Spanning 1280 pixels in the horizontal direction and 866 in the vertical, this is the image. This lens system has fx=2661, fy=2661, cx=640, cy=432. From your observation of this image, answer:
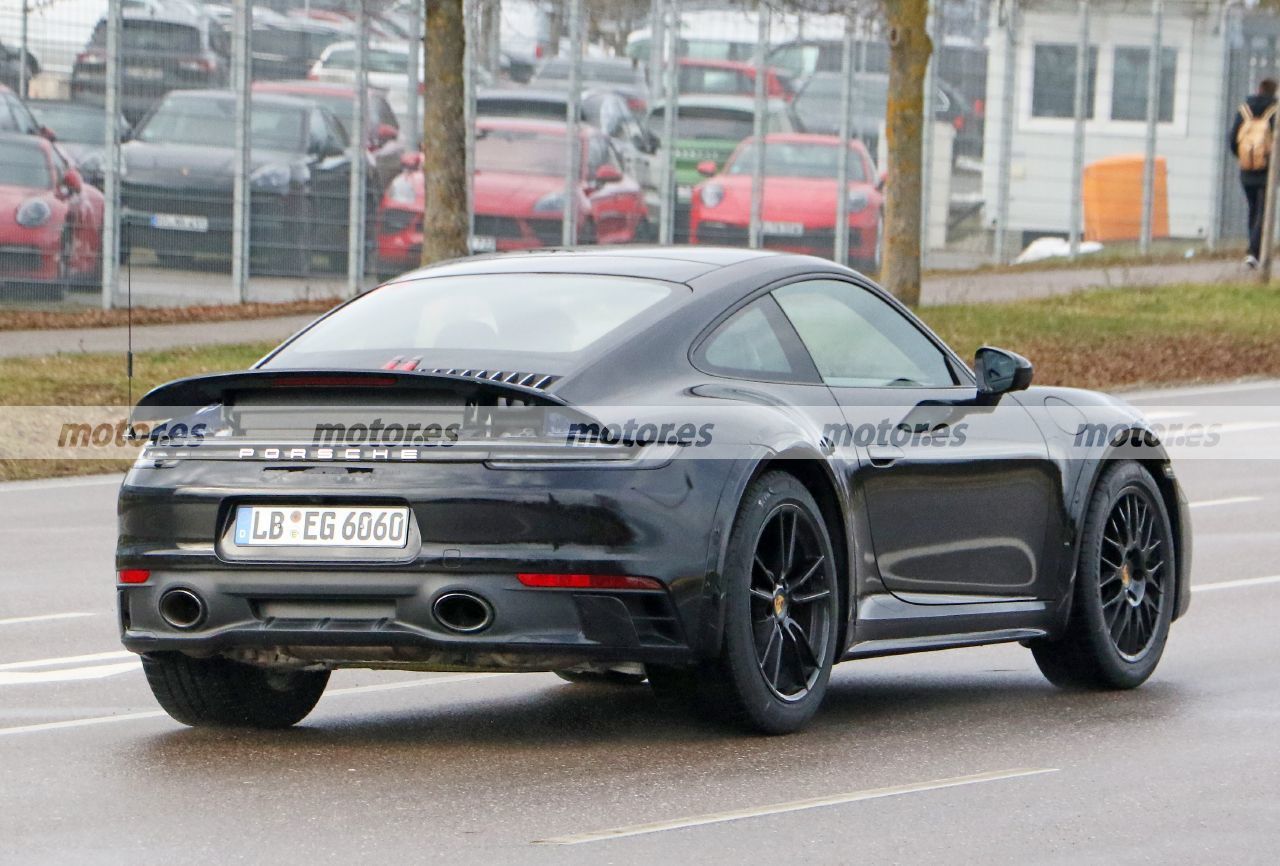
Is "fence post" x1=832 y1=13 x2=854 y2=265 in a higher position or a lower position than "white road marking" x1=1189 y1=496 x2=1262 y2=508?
higher

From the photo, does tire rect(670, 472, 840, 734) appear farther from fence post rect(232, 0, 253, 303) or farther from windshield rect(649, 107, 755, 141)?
windshield rect(649, 107, 755, 141)

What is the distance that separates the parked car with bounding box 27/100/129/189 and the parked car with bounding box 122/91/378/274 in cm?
25

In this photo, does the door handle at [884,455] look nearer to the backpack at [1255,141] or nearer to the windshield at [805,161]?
the windshield at [805,161]

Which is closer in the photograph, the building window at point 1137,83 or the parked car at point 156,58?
the parked car at point 156,58

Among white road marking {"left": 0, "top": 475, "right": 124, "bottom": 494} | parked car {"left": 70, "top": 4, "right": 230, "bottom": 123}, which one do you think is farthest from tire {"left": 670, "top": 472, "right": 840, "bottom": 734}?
parked car {"left": 70, "top": 4, "right": 230, "bottom": 123}

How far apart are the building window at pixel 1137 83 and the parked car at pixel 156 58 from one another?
46.7ft

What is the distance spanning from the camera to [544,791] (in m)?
7.10

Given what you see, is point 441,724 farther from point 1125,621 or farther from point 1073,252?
point 1073,252

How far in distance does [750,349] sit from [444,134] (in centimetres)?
1441

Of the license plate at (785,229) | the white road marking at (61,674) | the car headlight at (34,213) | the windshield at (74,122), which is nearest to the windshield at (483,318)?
the white road marking at (61,674)

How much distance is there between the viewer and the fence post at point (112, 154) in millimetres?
24766

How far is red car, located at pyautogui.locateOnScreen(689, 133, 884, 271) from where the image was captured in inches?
1186

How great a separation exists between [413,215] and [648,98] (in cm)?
375

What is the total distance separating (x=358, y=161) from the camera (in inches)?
1062
